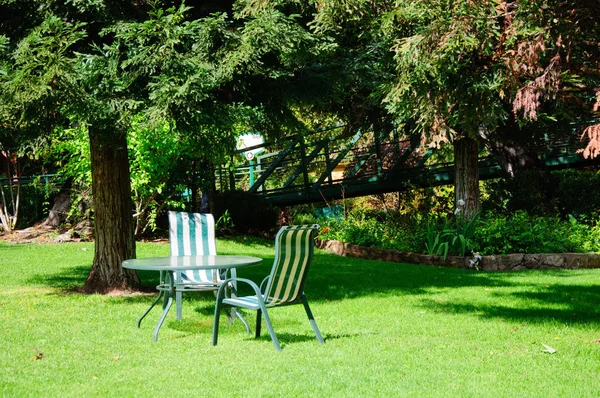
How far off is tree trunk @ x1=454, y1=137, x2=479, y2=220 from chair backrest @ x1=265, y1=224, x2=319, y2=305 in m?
8.34

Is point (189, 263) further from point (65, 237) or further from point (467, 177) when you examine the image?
point (65, 237)

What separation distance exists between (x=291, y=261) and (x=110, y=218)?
400cm

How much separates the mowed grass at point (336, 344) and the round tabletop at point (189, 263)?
653 millimetres

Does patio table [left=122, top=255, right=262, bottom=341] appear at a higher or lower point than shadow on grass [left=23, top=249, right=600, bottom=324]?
higher

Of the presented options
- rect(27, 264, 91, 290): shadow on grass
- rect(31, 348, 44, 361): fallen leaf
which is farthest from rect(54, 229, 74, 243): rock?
rect(31, 348, 44, 361): fallen leaf

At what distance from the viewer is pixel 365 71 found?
1013 centimetres

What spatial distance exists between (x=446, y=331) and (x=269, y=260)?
6701 millimetres

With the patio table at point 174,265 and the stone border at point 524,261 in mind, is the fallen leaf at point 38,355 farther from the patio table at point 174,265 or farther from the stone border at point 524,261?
the stone border at point 524,261

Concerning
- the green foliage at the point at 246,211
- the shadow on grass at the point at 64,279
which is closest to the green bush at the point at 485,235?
the green foliage at the point at 246,211

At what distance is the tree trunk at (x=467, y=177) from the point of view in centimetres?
1425

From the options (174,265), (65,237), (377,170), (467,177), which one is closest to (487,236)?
(467,177)

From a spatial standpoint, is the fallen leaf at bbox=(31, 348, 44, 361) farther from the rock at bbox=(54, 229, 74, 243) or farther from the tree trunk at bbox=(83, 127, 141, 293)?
the rock at bbox=(54, 229, 74, 243)

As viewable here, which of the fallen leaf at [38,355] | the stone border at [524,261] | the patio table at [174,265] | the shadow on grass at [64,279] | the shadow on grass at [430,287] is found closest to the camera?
the fallen leaf at [38,355]

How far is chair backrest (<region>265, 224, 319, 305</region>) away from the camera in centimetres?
640
